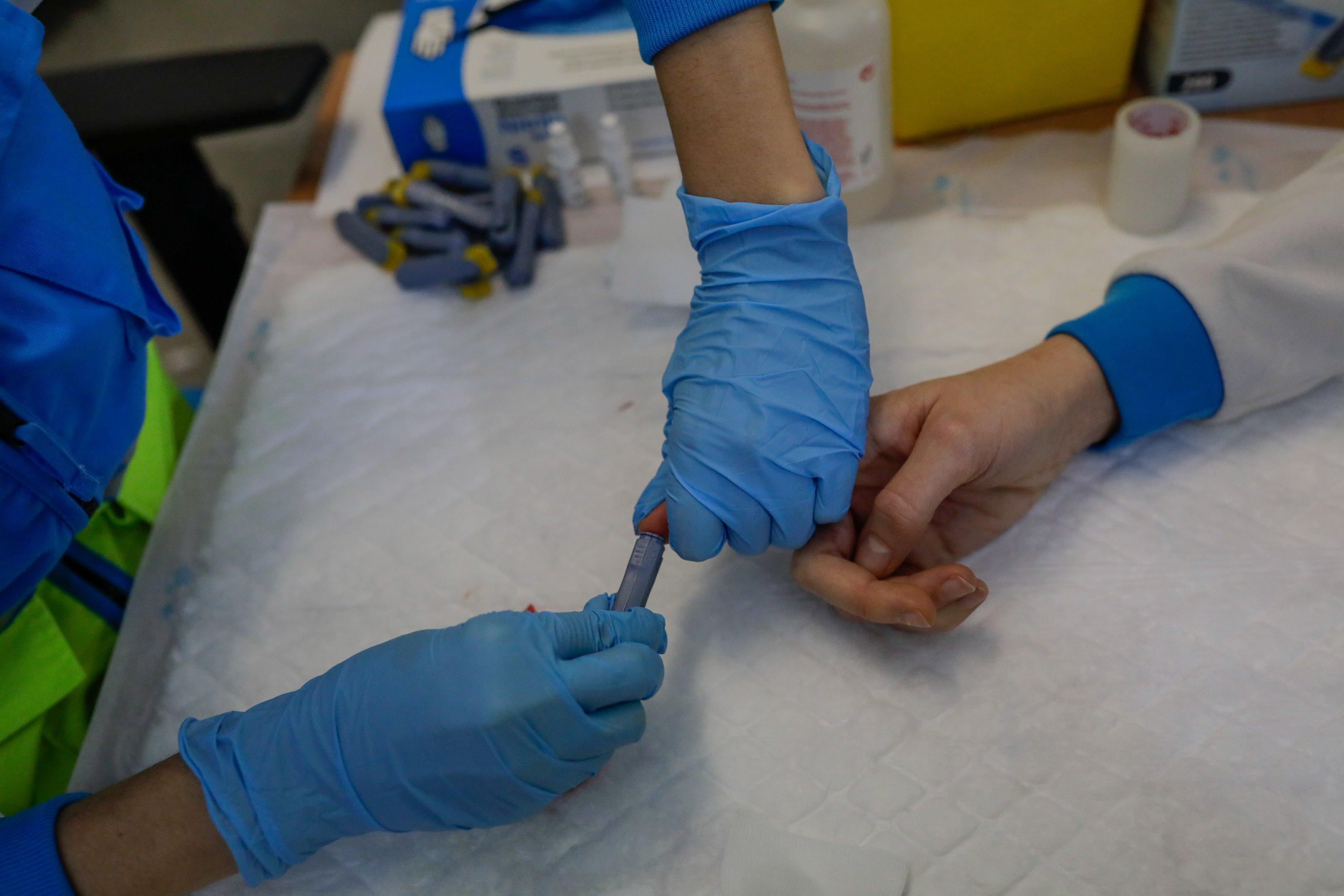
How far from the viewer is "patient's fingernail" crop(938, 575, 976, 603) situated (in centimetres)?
66

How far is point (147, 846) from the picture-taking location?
66 centimetres

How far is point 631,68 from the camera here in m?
1.16

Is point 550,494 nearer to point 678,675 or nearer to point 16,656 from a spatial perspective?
point 678,675

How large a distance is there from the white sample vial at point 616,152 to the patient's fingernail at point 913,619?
2.41 ft

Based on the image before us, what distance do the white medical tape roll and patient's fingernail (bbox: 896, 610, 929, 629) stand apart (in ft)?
1.96

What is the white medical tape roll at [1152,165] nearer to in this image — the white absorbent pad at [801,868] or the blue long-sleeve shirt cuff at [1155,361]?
the blue long-sleeve shirt cuff at [1155,361]

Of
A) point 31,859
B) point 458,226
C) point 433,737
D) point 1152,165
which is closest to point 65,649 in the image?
Answer: point 31,859

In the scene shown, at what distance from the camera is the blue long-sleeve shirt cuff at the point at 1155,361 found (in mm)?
796

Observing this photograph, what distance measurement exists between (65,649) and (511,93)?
0.78 metres

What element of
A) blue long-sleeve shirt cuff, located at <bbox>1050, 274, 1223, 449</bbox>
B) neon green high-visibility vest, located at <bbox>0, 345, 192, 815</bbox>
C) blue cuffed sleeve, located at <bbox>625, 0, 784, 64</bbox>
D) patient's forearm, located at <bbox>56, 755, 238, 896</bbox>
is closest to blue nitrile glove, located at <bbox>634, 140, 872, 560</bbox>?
blue cuffed sleeve, located at <bbox>625, 0, 784, 64</bbox>

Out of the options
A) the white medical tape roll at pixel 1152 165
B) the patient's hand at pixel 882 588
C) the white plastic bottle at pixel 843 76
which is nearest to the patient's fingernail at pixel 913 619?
the patient's hand at pixel 882 588

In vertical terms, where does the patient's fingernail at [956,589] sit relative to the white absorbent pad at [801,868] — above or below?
above

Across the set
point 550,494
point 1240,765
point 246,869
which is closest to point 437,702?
point 246,869

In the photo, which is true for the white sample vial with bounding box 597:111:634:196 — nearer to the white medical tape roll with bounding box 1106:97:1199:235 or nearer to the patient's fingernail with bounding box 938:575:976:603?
the white medical tape roll with bounding box 1106:97:1199:235
